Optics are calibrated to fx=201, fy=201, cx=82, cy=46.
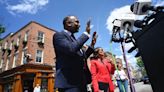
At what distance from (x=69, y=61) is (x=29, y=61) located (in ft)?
59.8

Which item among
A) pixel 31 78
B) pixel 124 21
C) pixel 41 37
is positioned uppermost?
pixel 41 37

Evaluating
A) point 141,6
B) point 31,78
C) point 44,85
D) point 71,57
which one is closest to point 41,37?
point 31,78

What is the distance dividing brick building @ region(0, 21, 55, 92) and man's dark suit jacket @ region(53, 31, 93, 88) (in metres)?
17.3

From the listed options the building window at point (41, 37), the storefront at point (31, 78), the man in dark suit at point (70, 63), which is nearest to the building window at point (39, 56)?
the storefront at point (31, 78)

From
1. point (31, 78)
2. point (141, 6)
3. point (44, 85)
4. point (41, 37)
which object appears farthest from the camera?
point (41, 37)

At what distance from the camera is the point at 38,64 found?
64.2 feet

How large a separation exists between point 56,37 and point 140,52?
0.99 metres

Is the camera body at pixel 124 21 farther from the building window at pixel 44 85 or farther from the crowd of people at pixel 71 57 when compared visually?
the building window at pixel 44 85

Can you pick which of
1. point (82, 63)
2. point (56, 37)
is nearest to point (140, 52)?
point (82, 63)

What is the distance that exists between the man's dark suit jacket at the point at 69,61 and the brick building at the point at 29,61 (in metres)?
17.3

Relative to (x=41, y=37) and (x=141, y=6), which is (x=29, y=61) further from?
(x=141, y=6)

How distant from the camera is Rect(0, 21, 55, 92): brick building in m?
19.3

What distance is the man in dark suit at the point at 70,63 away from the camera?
7.06 feet

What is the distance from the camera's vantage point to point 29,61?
19.7 m
